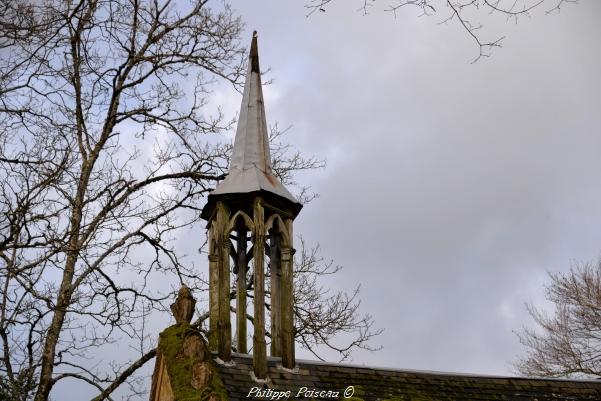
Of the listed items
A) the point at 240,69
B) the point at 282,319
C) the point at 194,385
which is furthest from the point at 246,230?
the point at 240,69

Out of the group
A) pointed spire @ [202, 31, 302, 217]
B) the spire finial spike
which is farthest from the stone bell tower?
the spire finial spike

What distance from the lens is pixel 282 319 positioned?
11797 millimetres

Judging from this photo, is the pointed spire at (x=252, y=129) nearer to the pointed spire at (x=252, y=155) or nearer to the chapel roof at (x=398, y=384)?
the pointed spire at (x=252, y=155)

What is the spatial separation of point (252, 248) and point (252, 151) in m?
1.62

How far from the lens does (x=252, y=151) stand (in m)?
13.1

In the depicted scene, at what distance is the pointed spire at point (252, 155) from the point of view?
12.2m

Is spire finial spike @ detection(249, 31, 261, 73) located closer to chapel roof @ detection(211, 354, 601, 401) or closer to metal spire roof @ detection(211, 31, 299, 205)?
metal spire roof @ detection(211, 31, 299, 205)

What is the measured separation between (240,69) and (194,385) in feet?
32.0

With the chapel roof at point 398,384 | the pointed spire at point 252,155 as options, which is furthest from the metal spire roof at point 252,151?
the chapel roof at point 398,384

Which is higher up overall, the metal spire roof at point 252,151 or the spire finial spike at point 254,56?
the spire finial spike at point 254,56

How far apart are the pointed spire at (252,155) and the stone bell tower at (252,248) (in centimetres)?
1

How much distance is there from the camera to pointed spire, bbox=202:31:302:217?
40.0 ft

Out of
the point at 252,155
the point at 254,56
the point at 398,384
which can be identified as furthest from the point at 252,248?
the point at 254,56

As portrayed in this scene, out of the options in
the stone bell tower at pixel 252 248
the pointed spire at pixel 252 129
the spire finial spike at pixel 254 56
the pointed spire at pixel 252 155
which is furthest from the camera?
the spire finial spike at pixel 254 56
